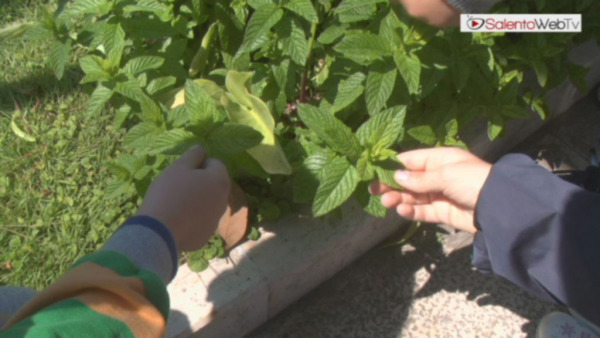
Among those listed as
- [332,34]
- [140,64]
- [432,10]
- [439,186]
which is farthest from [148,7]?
[439,186]

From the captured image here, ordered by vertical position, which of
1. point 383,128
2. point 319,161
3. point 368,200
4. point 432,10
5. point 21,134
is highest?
point 432,10

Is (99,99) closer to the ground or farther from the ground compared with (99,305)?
closer to the ground

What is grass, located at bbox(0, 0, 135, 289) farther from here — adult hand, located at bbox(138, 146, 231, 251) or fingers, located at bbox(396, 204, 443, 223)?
fingers, located at bbox(396, 204, 443, 223)

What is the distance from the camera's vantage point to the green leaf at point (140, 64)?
207cm

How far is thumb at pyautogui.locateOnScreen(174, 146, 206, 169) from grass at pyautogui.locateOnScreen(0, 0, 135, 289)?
0.83 meters

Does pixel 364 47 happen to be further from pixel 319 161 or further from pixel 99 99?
pixel 99 99

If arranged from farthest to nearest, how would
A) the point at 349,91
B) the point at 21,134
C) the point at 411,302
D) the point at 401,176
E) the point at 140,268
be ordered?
the point at 21,134 → the point at 411,302 → the point at 349,91 → the point at 401,176 → the point at 140,268

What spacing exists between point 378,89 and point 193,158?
59 centimetres

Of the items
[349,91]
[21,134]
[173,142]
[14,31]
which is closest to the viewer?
[173,142]

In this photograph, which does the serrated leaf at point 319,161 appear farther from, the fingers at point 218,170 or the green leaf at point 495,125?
the green leaf at point 495,125

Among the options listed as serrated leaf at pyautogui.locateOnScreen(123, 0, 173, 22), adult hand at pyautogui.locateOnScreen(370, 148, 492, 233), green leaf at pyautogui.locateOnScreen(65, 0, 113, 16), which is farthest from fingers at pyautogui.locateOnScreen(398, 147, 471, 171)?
green leaf at pyautogui.locateOnScreen(65, 0, 113, 16)

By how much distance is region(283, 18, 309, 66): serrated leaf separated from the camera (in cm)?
199

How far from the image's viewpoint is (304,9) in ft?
6.31

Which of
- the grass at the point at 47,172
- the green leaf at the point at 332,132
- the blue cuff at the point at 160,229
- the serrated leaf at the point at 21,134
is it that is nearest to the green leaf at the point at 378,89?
the green leaf at the point at 332,132
